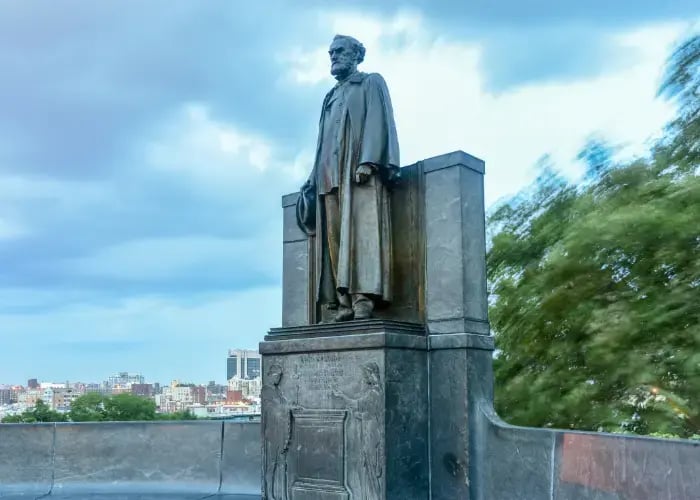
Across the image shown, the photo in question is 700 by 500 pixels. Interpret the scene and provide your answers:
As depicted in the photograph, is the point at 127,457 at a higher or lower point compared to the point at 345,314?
lower

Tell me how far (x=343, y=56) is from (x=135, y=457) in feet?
18.9

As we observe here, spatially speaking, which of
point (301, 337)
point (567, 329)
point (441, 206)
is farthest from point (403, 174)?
point (567, 329)

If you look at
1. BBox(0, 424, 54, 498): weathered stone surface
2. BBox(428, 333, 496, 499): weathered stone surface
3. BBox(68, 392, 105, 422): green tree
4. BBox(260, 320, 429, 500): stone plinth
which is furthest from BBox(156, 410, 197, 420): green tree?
BBox(428, 333, 496, 499): weathered stone surface

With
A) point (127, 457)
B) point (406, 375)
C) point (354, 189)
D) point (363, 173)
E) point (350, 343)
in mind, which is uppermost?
point (363, 173)

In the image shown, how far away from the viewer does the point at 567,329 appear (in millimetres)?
11773

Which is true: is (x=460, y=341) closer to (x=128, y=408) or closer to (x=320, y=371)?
(x=320, y=371)

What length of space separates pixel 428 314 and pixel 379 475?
171 cm

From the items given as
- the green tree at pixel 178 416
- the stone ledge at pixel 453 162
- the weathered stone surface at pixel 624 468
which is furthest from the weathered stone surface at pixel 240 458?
the weathered stone surface at pixel 624 468

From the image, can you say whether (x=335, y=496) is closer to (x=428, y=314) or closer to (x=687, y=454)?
(x=428, y=314)

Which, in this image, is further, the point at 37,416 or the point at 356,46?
the point at 37,416

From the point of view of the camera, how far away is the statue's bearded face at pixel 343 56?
8.43m

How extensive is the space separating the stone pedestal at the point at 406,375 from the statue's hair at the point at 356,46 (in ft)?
4.66

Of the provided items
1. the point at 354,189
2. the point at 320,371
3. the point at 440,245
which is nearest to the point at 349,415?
the point at 320,371

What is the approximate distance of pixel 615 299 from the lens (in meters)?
11.4
